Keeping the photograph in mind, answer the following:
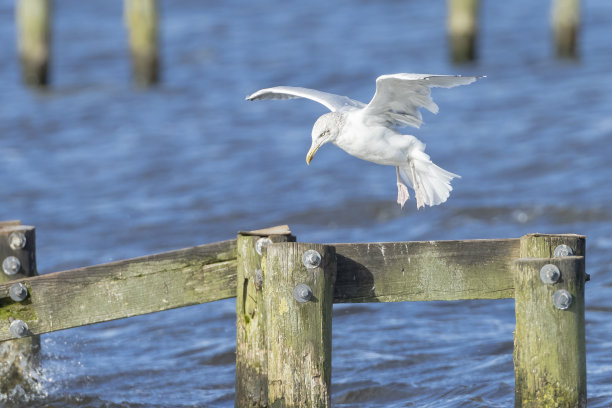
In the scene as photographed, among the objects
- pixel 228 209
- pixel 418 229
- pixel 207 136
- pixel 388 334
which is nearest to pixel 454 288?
pixel 388 334

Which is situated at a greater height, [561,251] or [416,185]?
[416,185]

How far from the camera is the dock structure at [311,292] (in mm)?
4535

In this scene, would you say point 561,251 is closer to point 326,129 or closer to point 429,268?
point 429,268

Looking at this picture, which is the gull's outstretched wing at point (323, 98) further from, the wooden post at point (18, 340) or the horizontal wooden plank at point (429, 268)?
the wooden post at point (18, 340)

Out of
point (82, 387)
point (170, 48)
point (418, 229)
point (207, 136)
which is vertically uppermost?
point (170, 48)

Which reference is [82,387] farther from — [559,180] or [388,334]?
[559,180]

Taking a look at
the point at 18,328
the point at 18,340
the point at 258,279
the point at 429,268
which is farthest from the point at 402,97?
the point at 18,340

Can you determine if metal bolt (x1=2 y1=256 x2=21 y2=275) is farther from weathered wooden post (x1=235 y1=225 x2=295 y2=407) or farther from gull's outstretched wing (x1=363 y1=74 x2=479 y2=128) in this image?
gull's outstretched wing (x1=363 y1=74 x2=479 y2=128)

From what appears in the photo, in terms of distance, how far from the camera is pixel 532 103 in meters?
15.2

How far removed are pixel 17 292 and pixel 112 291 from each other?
1.43 feet

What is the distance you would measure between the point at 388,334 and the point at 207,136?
310 inches

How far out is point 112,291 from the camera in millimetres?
4930

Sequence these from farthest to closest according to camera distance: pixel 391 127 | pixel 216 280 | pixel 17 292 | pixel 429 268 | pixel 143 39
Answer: pixel 143 39, pixel 391 127, pixel 216 280, pixel 17 292, pixel 429 268

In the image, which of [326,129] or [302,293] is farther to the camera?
[326,129]
